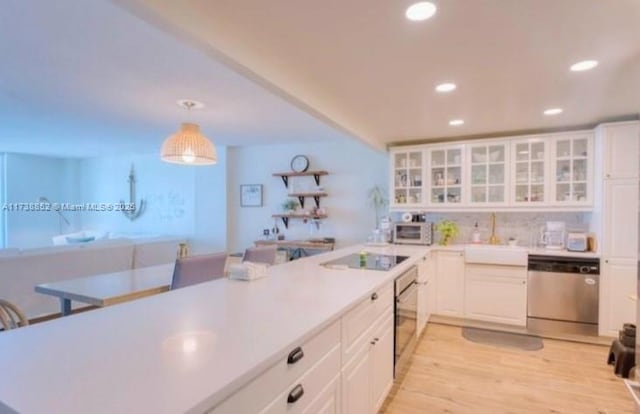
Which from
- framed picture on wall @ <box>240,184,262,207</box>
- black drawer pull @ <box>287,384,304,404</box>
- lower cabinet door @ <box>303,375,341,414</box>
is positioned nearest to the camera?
black drawer pull @ <box>287,384,304,404</box>

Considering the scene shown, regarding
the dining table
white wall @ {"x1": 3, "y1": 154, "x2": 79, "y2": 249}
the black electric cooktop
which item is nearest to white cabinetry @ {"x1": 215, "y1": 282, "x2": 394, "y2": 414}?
the black electric cooktop

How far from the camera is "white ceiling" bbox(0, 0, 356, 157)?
1865mm

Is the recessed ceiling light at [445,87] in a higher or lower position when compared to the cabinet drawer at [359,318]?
higher

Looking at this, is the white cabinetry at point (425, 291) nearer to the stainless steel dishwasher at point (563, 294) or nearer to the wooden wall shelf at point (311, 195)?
the stainless steel dishwasher at point (563, 294)

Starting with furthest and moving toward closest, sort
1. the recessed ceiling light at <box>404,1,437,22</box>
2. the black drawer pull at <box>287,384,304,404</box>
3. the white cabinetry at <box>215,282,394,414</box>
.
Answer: the recessed ceiling light at <box>404,1,437,22</box>, the black drawer pull at <box>287,384,304,404</box>, the white cabinetry at <box>215,282,394,414</box>

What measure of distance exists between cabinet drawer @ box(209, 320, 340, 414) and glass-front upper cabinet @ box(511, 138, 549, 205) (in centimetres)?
326

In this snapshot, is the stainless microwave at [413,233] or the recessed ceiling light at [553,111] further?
the stainless microwave at [413,233]

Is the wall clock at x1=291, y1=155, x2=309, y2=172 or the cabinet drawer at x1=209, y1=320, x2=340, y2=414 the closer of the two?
the cabinet drawer at x1=209, y1=320, x2=340, y2=414

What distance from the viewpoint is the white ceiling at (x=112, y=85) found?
6.12 feet

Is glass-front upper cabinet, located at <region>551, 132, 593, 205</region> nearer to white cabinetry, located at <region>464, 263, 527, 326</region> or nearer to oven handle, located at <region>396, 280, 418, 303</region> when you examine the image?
white cabinetry, located at <region>464, 263, 527, 326</region>

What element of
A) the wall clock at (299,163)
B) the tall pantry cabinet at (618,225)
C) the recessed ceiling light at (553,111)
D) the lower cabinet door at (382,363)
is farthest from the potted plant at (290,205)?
the tall pantry cabinet at (618,225)

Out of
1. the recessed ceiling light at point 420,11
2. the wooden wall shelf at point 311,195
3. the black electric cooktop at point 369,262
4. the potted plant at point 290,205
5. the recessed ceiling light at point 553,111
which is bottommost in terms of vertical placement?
the black electric cooktop at point 369,262

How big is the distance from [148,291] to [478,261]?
3181mm

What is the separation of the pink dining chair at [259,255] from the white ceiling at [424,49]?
1.27 metres
